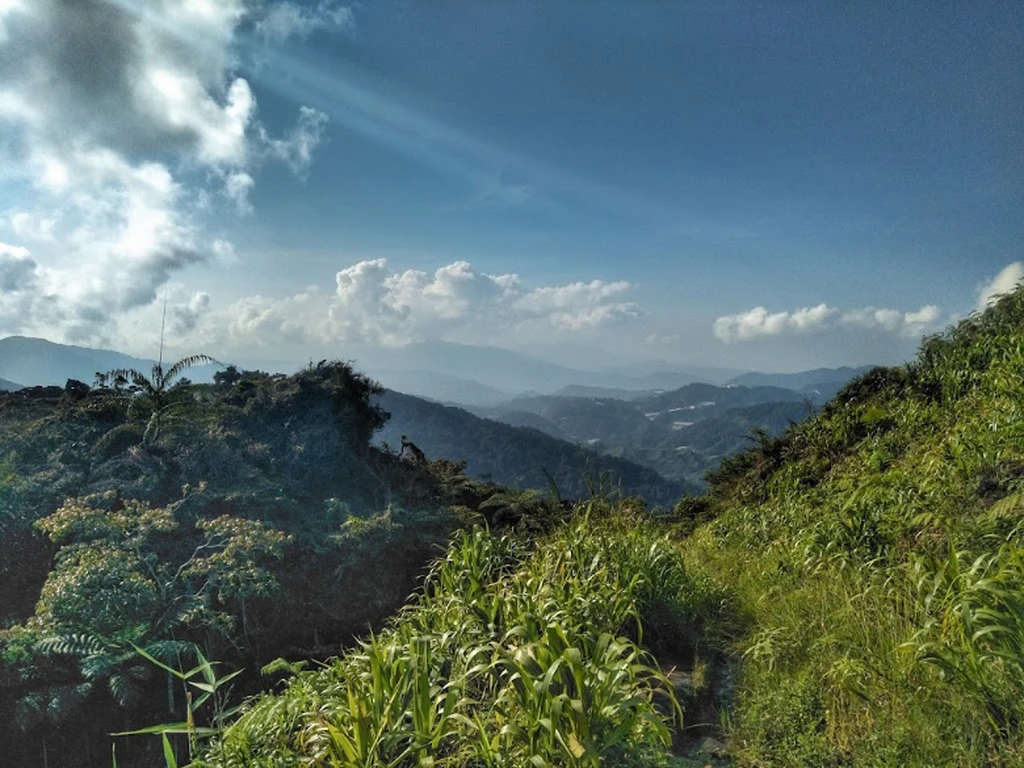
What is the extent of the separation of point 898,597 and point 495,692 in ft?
7.29

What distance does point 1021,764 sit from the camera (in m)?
1.95

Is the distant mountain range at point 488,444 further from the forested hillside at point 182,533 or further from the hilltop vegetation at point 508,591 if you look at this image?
the hilltop vegetation at point 508,591

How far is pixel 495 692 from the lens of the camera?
9.09ft

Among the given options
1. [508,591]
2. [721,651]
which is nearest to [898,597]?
[721,651]

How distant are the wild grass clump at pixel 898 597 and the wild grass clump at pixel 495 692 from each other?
1.90ft

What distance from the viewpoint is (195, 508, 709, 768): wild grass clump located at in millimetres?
2186

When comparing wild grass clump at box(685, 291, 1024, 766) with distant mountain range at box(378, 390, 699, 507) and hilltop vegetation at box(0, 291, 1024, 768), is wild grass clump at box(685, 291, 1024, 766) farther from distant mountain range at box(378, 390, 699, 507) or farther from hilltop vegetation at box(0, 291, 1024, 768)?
distant mountain range at box(378, 390, 699, 507)

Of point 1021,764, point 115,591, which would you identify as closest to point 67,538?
point 115,591

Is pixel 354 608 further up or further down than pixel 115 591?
further down

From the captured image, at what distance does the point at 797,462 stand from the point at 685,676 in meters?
7.96

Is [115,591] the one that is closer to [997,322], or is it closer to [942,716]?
[942,716]

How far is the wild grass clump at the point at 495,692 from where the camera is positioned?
7.17ft

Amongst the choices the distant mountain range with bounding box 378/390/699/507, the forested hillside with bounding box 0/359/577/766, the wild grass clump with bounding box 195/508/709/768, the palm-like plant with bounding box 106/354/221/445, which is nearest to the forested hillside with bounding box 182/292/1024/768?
the wild grass clump with bounding box 195/508/709/768

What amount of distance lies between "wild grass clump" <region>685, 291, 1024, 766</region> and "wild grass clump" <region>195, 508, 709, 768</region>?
22.8 inches
